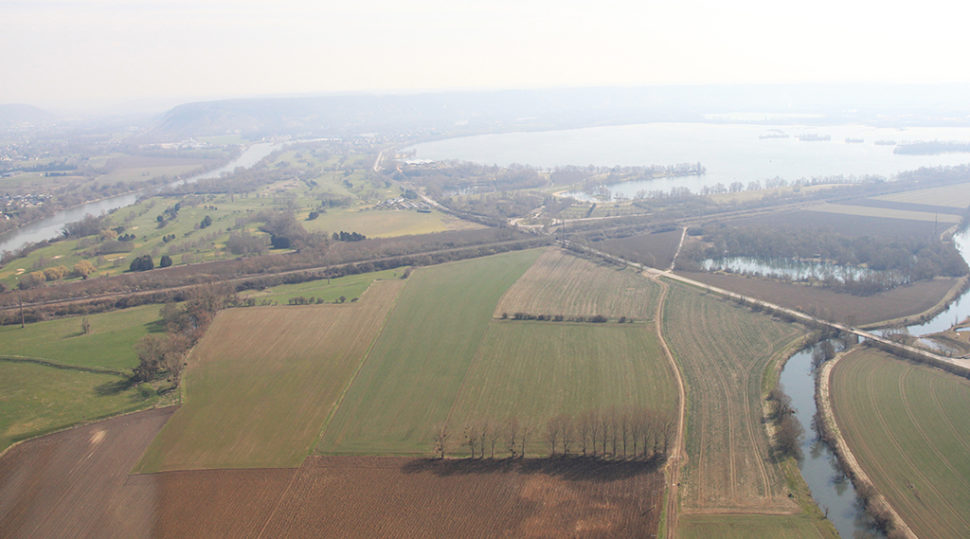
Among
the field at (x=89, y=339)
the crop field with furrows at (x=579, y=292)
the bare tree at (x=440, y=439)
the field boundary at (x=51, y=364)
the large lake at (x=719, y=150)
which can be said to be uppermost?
the large lake at (x=719, y=150)

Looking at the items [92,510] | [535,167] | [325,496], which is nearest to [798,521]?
[325,496]

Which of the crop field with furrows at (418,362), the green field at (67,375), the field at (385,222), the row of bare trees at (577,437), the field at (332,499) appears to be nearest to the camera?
the field at (332,499)

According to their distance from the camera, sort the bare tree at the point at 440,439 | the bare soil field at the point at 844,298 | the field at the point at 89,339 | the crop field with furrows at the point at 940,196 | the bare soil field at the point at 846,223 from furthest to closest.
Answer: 1. the crop field with furrows at the point at 940,196
2. the bare soil field at the point at 846,223
3. the bare soil field at the point at 844,298
4. the field at the point at 89,339
5. the bare tree at the point at 440,439

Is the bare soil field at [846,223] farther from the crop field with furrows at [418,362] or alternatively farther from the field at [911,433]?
the crop field with furrows at [418,362]

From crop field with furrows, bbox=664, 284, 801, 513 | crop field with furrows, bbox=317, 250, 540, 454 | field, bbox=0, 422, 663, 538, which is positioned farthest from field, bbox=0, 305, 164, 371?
crop field with furrows, bbox=664, 284, 801, 513

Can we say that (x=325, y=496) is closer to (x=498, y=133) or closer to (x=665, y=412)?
(x=665, y=412)

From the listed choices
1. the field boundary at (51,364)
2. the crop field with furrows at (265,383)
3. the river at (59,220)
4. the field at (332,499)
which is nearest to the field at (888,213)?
the crop field with furrows at (265,383)

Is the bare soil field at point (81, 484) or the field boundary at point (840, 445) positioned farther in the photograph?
the bare soil field at point (81, 484)

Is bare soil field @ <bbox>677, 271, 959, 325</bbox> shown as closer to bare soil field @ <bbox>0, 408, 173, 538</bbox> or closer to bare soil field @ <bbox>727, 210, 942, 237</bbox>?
bare soil field @ <bbox>727, 210, 942, 237</bbox>
